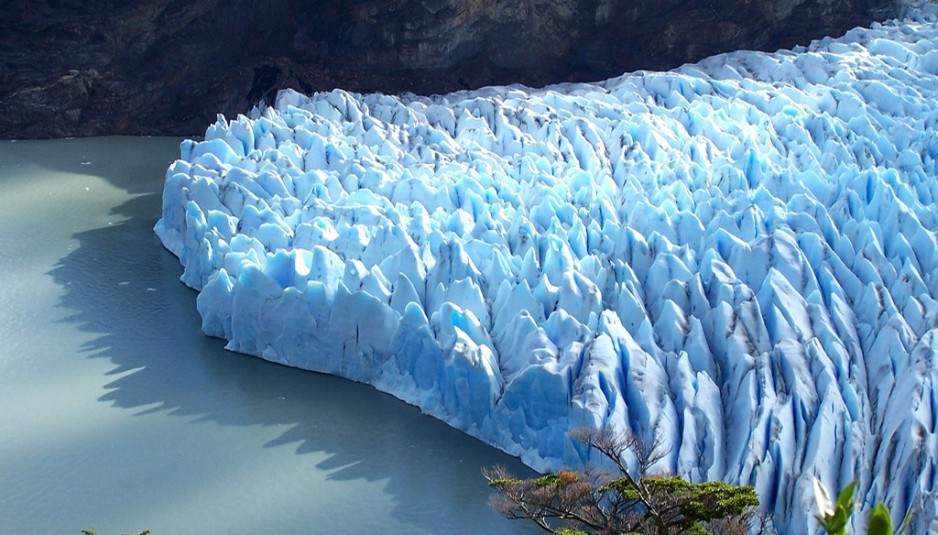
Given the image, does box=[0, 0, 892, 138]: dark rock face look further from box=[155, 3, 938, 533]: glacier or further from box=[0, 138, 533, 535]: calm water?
box=[0, 138, 533, 535]: calm water

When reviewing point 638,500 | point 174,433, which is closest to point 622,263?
point 638,500

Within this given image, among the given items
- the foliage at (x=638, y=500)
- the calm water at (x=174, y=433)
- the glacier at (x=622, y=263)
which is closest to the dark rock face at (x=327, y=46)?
the glacier at (x=622, y=263)

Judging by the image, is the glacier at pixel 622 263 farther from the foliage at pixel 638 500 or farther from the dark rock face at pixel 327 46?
the dark rock face at pixel 327 46

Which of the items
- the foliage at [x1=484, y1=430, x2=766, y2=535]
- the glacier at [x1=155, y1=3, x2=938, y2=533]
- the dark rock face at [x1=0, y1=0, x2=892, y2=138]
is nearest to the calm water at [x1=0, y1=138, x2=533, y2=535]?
the glacier at [x1=155, y1=3, x2=938, y2=533]

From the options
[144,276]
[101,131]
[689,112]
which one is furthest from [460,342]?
[101,131]

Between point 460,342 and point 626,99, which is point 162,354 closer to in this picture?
point 460,342

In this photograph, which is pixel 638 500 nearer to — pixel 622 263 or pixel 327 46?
pixel 622 263
